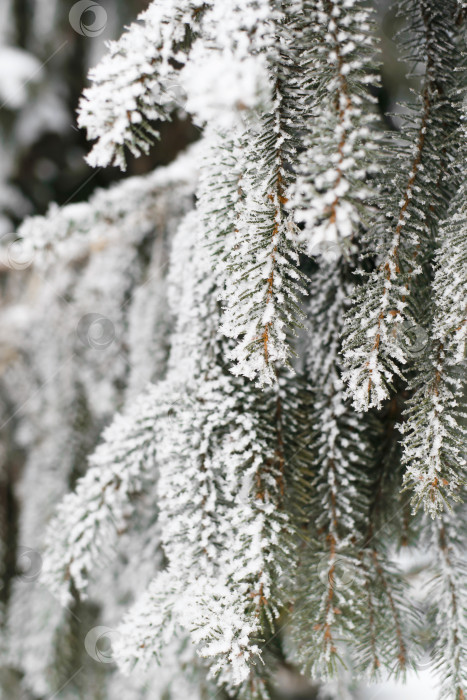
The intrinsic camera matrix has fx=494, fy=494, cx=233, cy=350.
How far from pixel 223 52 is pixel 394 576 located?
1.71ft

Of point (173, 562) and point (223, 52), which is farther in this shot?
point (173, 562)

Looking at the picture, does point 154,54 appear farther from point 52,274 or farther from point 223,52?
point 52,274

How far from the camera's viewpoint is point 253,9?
332mm

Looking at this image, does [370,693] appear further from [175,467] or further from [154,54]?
[154,54]

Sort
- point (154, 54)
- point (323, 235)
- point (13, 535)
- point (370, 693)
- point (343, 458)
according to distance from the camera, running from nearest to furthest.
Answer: point (323, 235) < point (154, 54) < point (343, 458) < point (13, 535) < point (370, 693)

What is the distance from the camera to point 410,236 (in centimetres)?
39

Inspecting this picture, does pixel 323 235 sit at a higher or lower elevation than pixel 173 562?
higher

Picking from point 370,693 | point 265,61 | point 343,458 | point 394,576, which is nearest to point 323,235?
Result: point 265,61

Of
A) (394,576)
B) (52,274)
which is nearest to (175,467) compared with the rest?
(394,576)

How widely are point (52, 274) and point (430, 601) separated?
1.08 meters

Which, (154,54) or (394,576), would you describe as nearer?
(154,54)

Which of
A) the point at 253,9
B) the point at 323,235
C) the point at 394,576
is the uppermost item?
the point at 253,9

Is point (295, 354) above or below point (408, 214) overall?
below

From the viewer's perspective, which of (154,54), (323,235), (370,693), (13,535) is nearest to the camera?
(323,235)
